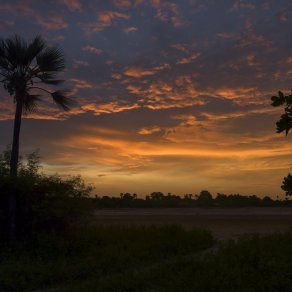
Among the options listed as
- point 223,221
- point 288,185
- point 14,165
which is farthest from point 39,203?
point 223,221

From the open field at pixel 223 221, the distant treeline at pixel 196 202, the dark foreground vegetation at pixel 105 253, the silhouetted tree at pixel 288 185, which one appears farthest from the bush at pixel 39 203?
the distant treeline at pixel 196 202

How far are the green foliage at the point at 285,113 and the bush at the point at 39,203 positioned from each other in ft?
42.6

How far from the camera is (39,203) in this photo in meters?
16.1

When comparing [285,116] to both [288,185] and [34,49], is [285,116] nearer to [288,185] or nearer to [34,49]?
[288,185]

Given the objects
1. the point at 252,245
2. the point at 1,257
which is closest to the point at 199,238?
the point at 252,245

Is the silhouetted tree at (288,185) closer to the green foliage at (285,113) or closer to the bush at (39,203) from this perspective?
the green foliage at (285,113)

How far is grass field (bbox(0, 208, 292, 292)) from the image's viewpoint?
1040cm

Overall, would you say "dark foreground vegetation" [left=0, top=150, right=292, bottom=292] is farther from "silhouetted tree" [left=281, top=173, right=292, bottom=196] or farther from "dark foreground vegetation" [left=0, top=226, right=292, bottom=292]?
"silhouetted tree" [left=281, top=173, right=292, bottom=196]

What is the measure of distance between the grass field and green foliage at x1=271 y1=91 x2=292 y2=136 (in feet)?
21.3

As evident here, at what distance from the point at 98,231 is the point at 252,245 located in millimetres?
7481

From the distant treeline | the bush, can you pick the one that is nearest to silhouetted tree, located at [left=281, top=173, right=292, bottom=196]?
the bush

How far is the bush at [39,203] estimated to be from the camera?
15.9 metres

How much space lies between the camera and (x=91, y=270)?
12.8 meters

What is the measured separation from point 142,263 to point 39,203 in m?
5.06
